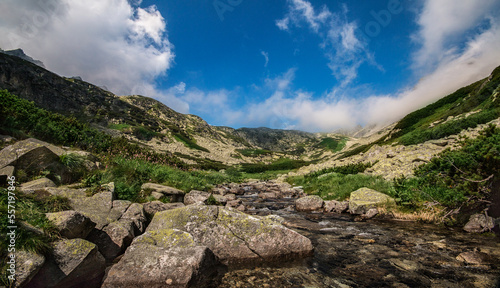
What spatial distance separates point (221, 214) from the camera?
21.8ft

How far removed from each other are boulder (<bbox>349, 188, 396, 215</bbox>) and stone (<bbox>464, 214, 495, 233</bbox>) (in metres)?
3.45

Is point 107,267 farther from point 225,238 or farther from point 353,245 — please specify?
point 353,245

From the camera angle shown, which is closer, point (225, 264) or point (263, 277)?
point (263, 277)

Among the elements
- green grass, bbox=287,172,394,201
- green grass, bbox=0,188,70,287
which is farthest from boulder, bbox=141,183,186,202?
green grass, bbox=287,172,394,201

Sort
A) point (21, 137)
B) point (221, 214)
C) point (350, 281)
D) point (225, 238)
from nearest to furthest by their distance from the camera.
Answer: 1. point (350, 281)
2. point (225, 238)
3. point (221, 214)
4. point (21, 137)

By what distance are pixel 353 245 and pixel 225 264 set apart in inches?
188

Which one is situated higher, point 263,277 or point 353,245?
point 263,277

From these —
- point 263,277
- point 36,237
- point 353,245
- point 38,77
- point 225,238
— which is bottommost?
point 353,245

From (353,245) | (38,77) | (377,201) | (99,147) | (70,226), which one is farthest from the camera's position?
(38,77)

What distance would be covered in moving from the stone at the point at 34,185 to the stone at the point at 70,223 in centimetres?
174

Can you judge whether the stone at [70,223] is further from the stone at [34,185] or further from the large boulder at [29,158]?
the large boulder at [29,158]

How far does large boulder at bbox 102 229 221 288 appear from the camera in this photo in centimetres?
429

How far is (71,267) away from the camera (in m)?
3.96

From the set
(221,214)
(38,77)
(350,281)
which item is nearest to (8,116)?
(221,214)
